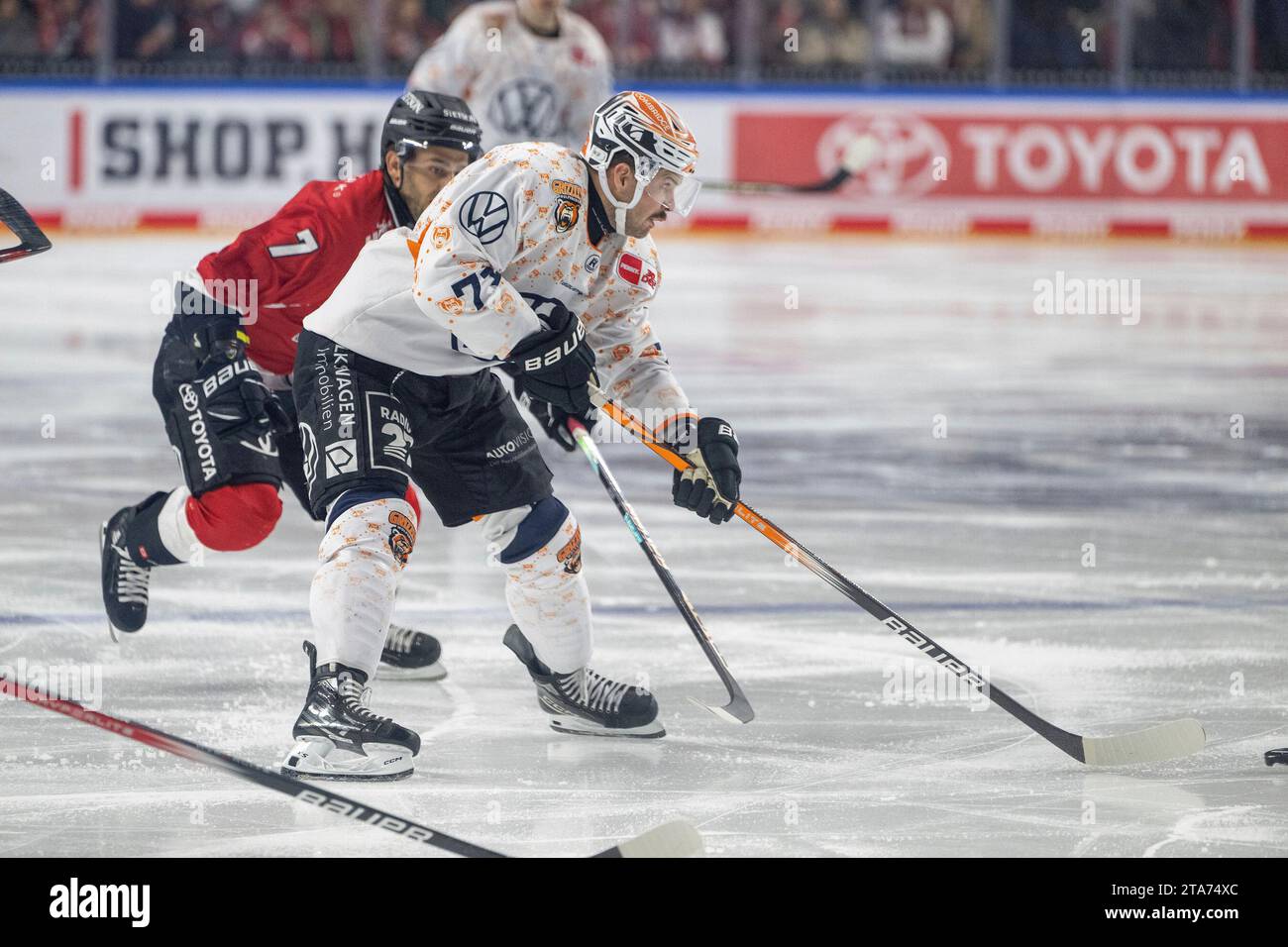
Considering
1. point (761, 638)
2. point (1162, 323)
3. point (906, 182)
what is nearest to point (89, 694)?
point (761, 638)

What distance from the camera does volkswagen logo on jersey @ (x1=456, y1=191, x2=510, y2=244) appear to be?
354 centimetres

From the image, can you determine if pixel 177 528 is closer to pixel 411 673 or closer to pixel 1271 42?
pixel 411 673

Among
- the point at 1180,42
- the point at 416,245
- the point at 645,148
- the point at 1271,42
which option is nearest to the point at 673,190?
the point at 645,148

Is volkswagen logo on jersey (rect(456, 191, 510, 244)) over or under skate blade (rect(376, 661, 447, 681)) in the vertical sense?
over

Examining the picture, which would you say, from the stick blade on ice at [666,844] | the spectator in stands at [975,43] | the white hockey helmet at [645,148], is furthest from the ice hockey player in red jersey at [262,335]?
the spectator in stands at [975,43]

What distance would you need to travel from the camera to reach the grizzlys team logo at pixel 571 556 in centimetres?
385

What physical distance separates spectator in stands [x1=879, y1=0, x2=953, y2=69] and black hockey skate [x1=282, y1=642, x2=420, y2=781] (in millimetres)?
11638

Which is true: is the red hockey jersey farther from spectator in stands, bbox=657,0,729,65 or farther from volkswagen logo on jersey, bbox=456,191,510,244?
spectator in stands, bbox=657,0,729,65

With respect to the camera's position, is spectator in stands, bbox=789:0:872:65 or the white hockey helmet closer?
the white hockey helmet

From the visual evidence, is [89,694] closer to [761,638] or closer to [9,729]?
[9,729]

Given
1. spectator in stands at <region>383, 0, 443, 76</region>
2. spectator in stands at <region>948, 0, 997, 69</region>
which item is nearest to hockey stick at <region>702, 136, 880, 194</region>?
spectator in stands at <region>948, 0, 997, 69</region>

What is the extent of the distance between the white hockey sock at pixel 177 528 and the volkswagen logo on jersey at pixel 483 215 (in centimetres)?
106

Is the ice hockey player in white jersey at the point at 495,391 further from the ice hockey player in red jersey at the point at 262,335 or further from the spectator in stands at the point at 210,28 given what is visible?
the spectator in stands at the point at 210,28

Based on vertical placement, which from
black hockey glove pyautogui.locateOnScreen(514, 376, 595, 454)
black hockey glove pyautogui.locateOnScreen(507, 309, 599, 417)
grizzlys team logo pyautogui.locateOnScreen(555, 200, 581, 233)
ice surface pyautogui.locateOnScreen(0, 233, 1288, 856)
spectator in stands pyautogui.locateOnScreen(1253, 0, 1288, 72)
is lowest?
ice surface pyautogui.locateOnScreen(0, 233, 1288, 856)
